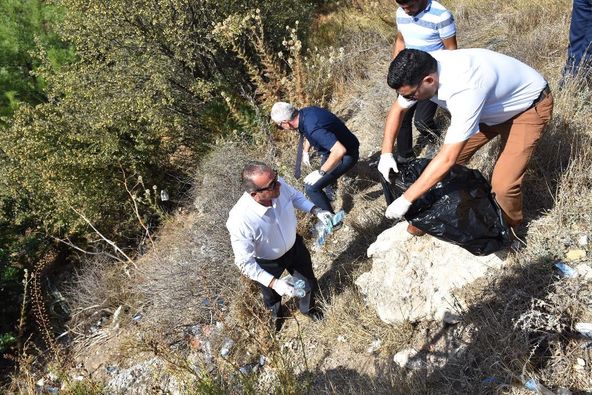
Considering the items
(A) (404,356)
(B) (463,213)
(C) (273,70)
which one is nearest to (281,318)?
(A) (404,356)

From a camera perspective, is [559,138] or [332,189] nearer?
[559,138]

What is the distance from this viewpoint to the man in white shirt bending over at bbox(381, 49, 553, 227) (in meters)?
2.22

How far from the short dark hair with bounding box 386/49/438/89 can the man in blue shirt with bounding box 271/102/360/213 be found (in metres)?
1.60

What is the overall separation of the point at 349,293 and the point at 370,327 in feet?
1.17

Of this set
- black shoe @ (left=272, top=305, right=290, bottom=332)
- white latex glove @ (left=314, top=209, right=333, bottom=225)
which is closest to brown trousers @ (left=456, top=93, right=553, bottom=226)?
white latex glove @ (left=314, top=209, right=333, bottom=225)

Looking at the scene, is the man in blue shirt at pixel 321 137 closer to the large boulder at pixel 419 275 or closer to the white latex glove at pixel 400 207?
the large boulder at pixel 419 275

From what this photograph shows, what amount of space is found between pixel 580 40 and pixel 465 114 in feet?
7.83

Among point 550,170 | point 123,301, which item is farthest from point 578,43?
point 123,301

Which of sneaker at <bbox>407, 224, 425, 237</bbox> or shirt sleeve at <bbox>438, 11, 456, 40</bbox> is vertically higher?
shirt sleeve at <bbox>438, 11, 456, 40</bbox>

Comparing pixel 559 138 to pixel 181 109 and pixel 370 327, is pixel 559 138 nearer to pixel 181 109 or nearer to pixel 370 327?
pixel 370 327

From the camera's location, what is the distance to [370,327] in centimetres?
Answer: 319

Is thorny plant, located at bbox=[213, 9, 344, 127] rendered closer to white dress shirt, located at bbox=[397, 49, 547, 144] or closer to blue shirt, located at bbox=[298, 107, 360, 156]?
blue shirt, located at bbox=[298, 107, 360, 156]

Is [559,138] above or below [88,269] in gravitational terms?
above

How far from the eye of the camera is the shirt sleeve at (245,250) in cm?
291
